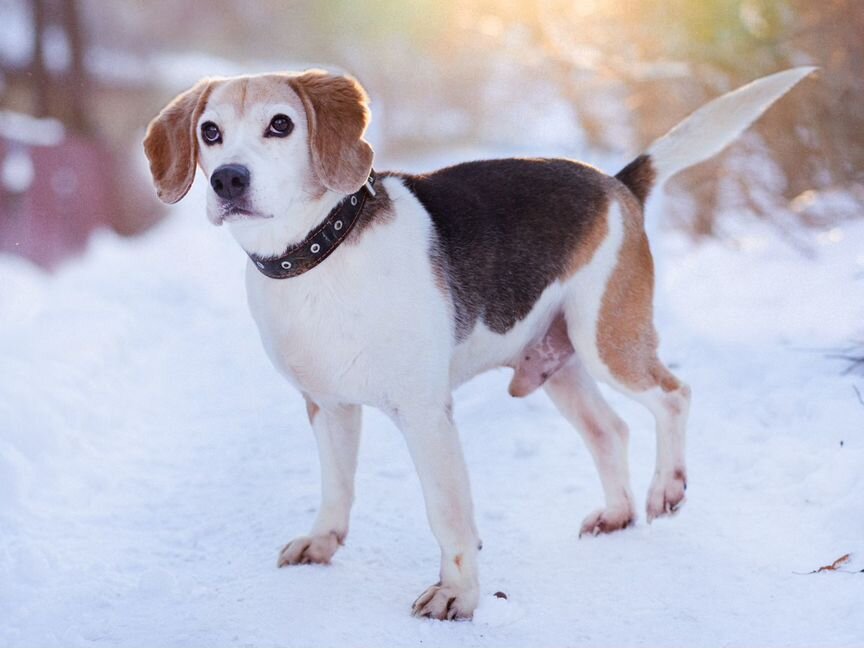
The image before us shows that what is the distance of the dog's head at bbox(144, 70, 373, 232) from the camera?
9.90ft

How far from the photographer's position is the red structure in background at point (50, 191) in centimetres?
938

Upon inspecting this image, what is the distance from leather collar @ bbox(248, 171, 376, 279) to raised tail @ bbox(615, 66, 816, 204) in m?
1.43

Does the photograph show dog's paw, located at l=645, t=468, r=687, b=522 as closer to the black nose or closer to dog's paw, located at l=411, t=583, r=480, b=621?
dog's paw, located at l=411, t=583, r=480, b=621

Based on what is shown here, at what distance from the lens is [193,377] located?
6559 millimetres

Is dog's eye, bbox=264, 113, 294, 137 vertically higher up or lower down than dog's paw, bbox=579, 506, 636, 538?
higher up

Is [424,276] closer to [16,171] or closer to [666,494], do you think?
[666,494]

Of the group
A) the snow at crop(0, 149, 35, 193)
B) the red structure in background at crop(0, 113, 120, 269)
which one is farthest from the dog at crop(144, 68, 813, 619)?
the snow at crop(0, 149, 35, 193)

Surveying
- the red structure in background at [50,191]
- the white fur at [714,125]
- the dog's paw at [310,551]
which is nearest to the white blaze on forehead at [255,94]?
the dog's paw at [310,551]

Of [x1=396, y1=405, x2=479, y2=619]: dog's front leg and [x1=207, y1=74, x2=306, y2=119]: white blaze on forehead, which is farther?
[x1=396, y1=405, x2=479, y2=619]: dog's front leg

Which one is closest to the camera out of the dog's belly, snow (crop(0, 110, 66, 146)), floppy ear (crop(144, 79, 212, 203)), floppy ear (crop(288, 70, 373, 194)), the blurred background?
floppy ear (crop(288, 70, 373, 194))

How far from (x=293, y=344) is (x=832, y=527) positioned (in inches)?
83.1

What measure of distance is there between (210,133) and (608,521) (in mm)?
2141

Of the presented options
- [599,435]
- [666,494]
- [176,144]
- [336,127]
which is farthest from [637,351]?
[176,144]

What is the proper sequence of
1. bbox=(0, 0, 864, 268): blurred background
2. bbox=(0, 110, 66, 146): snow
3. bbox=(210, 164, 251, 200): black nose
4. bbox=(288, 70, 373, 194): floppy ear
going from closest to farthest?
bbox=(210, 164, 251, 200): black nose
bbox=(288, 70, 373, 194): floppy ear
bbox=(0, 0, 864, 268): blurred background
bbox=(0, 110, 66, 146): snow
